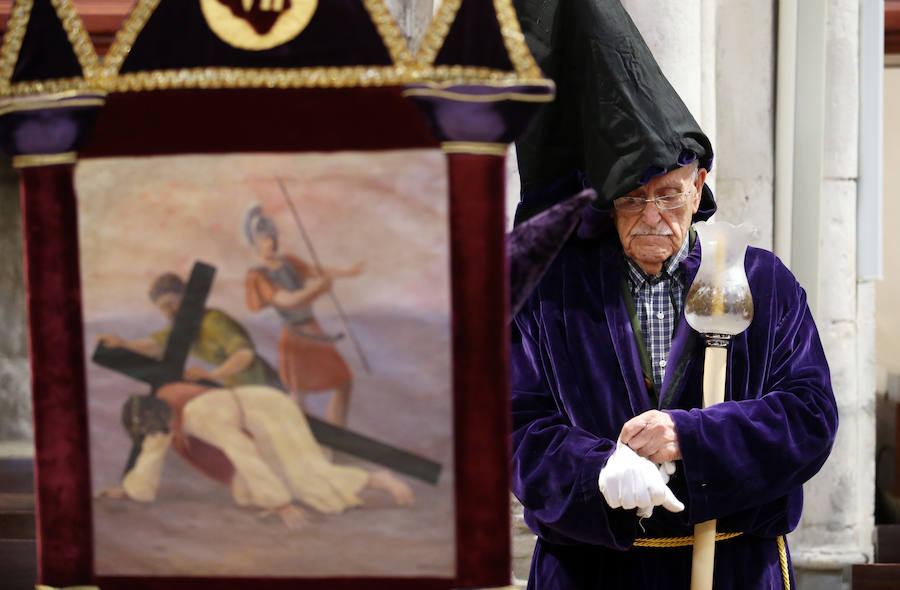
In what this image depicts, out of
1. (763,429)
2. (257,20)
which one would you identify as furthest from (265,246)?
(763,429)

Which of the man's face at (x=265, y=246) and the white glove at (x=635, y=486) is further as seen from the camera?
the white glove at (x=635, y=486)

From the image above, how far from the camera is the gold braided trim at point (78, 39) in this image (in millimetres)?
1582

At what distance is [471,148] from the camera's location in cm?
155

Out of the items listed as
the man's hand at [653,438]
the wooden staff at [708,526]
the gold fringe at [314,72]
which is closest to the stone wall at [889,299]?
the wooden staff at [708,526]

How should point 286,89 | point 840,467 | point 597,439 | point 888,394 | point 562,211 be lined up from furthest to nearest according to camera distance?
point 888,394 → point 840,467 → point 597,439 → point 562,211 → point 286,89

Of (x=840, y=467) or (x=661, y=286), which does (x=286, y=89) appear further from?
(x=840, y=467)

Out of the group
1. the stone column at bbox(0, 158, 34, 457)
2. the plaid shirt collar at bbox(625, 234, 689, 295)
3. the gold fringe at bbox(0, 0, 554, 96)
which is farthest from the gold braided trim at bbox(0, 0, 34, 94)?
the stone column at bbox(0, 158, 34, 457)

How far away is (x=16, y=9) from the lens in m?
1.62

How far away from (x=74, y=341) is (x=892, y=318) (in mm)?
5223

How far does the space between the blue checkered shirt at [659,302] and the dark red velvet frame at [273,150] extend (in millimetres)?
898

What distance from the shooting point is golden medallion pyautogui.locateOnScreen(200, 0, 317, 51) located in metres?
1.57

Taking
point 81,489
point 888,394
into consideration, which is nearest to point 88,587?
point 81,489

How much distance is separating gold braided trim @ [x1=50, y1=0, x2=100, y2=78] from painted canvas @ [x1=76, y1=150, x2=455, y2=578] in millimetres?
138

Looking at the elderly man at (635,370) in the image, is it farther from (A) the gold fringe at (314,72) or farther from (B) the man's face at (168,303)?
(B) the man's face at (168,303)
